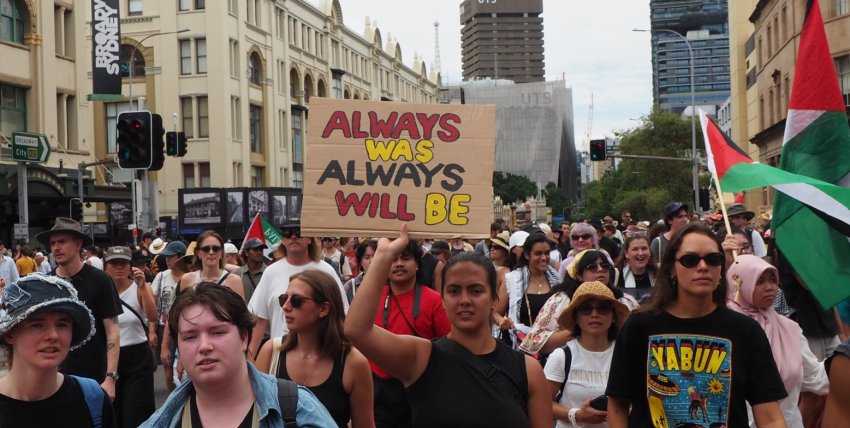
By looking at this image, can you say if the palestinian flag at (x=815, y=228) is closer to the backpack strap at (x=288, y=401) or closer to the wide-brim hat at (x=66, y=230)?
the backpack strap at (x=288, y=401)

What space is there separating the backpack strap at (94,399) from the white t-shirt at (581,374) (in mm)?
2375

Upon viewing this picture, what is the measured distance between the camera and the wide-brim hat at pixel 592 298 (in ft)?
18.9

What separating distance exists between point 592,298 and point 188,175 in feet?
180

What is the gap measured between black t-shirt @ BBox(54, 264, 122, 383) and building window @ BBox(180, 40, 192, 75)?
173 feet

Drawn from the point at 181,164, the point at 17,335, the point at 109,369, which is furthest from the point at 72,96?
the point at 17,335

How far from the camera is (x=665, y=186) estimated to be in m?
62.5

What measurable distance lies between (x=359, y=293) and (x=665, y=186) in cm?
6037

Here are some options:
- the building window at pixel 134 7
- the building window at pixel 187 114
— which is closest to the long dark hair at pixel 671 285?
the building window at pixel 187 114

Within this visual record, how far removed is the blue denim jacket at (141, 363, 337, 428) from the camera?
3.09m

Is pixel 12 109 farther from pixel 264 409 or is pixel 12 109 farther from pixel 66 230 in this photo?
pixel 264 409

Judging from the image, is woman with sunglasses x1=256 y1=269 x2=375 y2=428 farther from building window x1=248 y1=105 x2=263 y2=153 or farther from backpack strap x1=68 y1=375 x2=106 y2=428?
building window x1=248 y1=105 x2=263 y2=153

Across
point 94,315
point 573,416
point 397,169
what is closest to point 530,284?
point 573,416

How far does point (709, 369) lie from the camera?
160 inches

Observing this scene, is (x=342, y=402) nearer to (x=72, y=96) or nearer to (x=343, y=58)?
(x=72, y=96)
